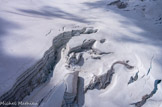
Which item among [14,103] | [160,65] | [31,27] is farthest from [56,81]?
[160,65]

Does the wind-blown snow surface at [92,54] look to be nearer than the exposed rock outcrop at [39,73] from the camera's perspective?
No

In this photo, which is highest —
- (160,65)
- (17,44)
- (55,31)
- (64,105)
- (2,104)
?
(55,31)

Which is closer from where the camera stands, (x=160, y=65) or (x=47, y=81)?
(x=47, y=81)

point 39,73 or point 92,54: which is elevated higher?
point 92,54

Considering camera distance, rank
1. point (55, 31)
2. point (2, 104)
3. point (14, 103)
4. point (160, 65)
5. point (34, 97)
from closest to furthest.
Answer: point (2, 104), point (14, 103), point (34, 97), point (160, 65), point (55, 31)

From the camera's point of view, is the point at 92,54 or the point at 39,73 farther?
the point at 92,54

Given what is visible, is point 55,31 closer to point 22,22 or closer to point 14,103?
point 22,22

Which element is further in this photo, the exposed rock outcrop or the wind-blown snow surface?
the wind-blown snow surface

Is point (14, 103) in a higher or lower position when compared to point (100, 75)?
lower
